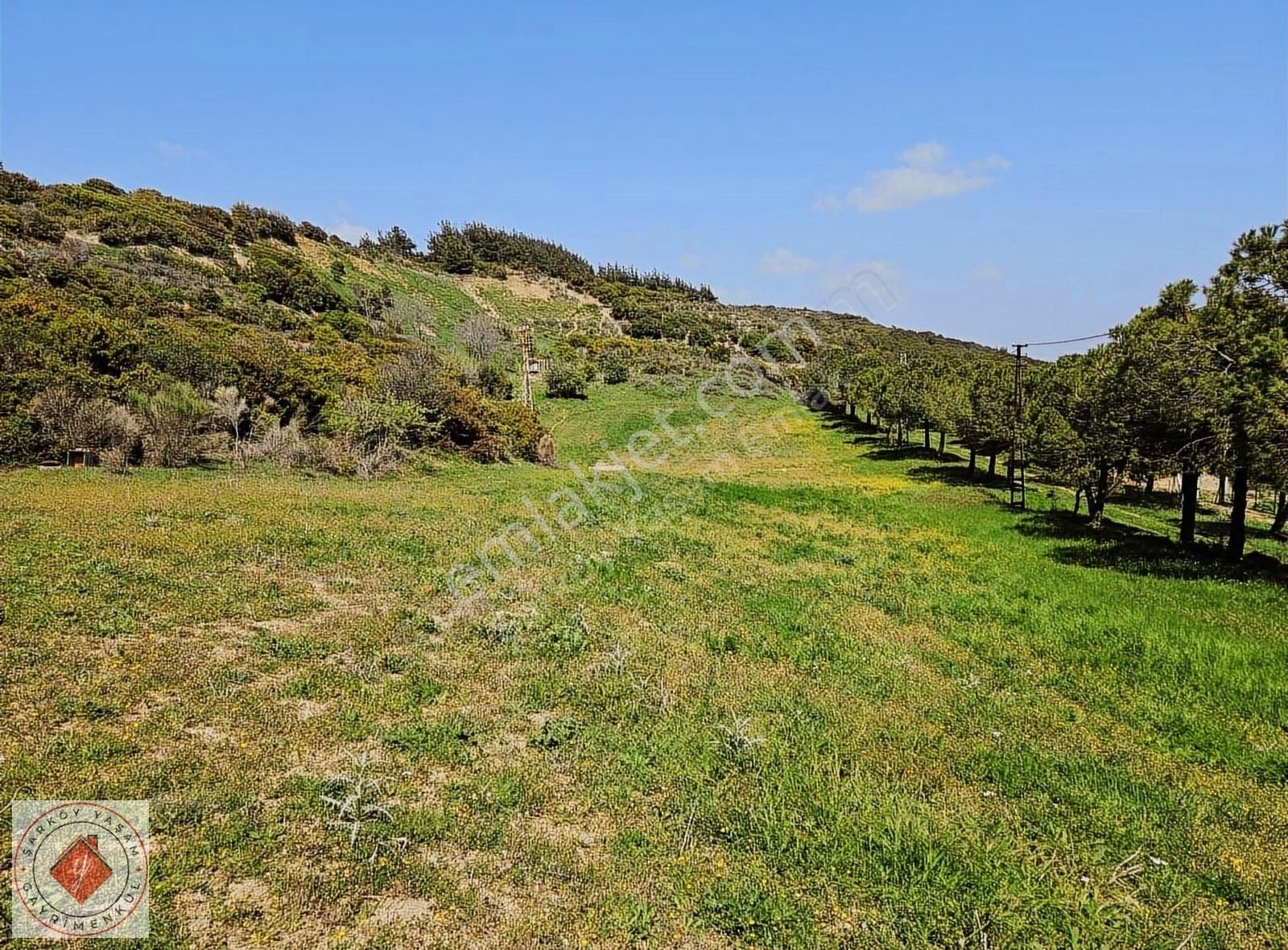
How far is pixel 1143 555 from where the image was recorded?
16.7m

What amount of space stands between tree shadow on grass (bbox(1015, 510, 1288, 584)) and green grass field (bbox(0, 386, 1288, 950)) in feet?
3.11

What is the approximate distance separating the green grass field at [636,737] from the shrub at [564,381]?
3879cm

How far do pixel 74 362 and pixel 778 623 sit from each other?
2309 cm

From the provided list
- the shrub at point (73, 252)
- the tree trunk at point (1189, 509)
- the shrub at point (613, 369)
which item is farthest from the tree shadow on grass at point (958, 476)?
the shrub at point (73, 252)

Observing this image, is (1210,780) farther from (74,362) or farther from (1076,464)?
(74,362)

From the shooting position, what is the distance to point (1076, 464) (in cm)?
2148

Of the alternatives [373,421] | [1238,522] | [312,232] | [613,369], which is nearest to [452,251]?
[312,232]

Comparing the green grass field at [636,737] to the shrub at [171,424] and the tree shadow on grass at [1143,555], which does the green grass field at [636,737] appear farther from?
the shrub at [171,424]

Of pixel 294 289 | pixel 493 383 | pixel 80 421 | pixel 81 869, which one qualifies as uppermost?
pixel 294 289

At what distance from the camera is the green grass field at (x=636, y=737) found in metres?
4.41

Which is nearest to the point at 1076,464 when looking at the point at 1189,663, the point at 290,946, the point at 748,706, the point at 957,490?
the point at 957,490

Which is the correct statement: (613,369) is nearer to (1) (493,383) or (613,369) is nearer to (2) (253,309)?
(1) (493,383)

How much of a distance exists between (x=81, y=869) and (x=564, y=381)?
4901 cm

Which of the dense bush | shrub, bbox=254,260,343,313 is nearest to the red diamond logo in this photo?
shrub, bbox=254,260,343,313
